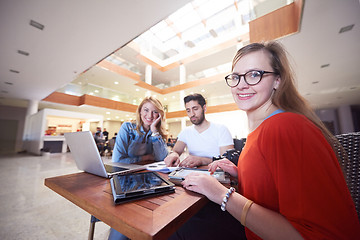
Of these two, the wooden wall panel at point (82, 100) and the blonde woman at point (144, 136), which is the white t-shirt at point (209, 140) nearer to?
the blonde woman at point (144, 136)

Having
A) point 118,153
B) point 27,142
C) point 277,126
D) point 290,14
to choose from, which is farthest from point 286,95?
point 27,142

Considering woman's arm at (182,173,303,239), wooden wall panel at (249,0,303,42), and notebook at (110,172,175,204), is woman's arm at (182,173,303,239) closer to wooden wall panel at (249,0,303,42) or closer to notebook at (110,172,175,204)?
notebook at (110,172,175,204)

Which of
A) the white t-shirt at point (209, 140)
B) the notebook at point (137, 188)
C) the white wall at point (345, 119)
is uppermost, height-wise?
the white wall at point (345, 119)

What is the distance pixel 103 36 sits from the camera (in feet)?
10.7

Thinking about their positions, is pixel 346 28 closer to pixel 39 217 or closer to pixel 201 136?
pixel 201 136

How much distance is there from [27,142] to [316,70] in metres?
15.0

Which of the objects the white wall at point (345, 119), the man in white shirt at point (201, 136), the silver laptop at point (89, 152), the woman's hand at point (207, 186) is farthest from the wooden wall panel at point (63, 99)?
the white wall at point (345, 119)

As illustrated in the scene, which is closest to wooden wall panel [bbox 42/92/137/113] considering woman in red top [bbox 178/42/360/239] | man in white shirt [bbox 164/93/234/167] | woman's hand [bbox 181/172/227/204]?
man in white shirt [bbox 164/93/234/167]

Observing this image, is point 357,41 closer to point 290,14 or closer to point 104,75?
point 290,14

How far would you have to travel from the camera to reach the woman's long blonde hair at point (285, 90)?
24.1 inches

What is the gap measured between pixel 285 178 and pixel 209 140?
4.88ft

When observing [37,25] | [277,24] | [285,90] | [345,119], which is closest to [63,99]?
[37,25]

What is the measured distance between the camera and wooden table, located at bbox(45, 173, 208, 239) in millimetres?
376

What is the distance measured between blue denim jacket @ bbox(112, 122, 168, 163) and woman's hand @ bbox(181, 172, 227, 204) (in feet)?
3.76
